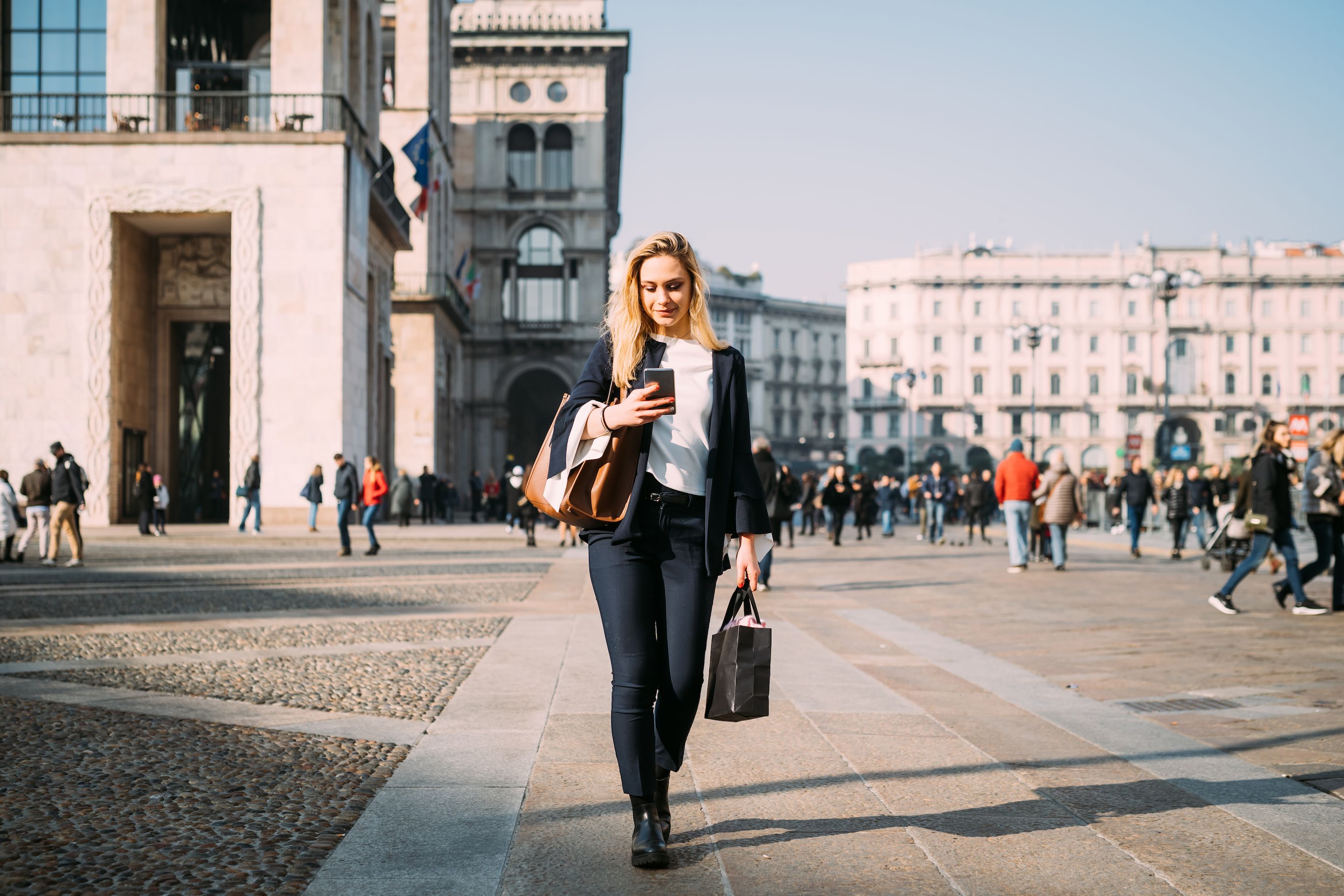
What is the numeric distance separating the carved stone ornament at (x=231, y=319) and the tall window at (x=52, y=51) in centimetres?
428

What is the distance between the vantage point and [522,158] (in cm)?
5306

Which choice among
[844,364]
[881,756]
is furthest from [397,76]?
[844,364]

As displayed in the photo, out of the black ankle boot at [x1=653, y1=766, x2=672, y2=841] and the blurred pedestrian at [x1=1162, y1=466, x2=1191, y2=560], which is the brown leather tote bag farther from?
the blurred pedestrian at [x1=1162, y1=466, x2=1191, y2=560]

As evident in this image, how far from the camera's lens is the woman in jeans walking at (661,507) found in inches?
134

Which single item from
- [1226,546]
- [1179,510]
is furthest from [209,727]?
[1179,510]

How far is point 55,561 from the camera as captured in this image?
16.3 m

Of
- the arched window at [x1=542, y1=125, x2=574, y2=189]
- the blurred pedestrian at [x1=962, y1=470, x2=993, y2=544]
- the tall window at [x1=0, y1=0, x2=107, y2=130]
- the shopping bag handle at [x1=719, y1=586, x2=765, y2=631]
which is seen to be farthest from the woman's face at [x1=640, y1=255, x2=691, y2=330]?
the arched window at [x1=542, y1=125, x2=574, y2=189]

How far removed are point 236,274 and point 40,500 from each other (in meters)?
11.2

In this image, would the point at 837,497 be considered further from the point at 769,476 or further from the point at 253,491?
the point at 253,491

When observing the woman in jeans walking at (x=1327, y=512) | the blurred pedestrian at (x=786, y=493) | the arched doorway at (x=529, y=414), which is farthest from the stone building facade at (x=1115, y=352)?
the woman in jeans walking at (x=1327, y=512)

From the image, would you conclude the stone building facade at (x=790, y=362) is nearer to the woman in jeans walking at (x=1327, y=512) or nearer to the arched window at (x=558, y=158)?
the arched window at (x=558, y=158)

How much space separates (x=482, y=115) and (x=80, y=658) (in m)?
47.8

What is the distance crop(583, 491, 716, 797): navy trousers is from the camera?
11.2ft

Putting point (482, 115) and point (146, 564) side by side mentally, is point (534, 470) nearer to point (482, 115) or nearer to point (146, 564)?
point (146, 564)
